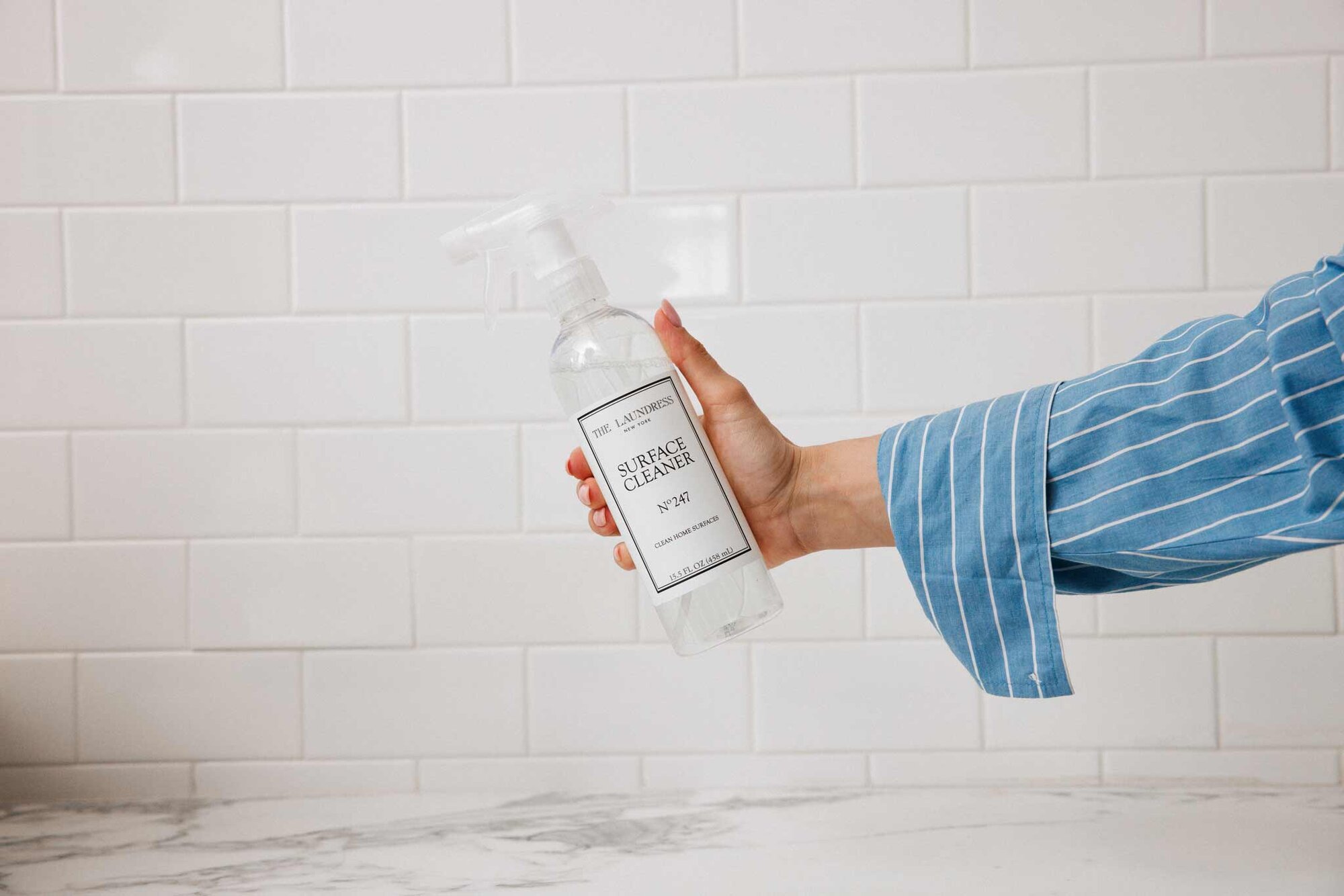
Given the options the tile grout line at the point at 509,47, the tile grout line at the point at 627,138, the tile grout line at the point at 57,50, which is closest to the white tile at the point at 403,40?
the tile grout line at the point at 509,47

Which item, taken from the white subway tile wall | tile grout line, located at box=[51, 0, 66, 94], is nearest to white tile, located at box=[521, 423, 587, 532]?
the white subway tile wall

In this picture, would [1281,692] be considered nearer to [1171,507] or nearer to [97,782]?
[1171,507]

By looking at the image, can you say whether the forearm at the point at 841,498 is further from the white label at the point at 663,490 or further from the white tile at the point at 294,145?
the white tile at the point at 294,145

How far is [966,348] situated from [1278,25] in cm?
39

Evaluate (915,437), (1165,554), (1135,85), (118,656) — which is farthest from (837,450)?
(118,656)

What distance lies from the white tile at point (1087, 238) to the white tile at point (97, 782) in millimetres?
876

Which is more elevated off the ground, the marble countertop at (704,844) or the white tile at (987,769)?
the white tile at (987,769)

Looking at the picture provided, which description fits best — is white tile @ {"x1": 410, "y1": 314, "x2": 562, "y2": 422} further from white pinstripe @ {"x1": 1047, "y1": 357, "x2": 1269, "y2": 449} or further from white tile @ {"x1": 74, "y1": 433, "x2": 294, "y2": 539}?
white pinstripe @ {"x1": 1047, "y1": 357, "x2": 1269, "y2": 449}

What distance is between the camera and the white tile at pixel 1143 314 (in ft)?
2.87

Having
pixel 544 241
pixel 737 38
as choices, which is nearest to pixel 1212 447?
pixel 544 241

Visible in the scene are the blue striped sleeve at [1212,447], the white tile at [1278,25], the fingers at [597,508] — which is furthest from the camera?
the white tile at [1278,25]

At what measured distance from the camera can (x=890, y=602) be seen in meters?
0.90

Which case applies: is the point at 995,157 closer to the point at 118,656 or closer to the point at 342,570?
the point at 342,570

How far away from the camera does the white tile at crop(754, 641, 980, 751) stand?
90 cm
